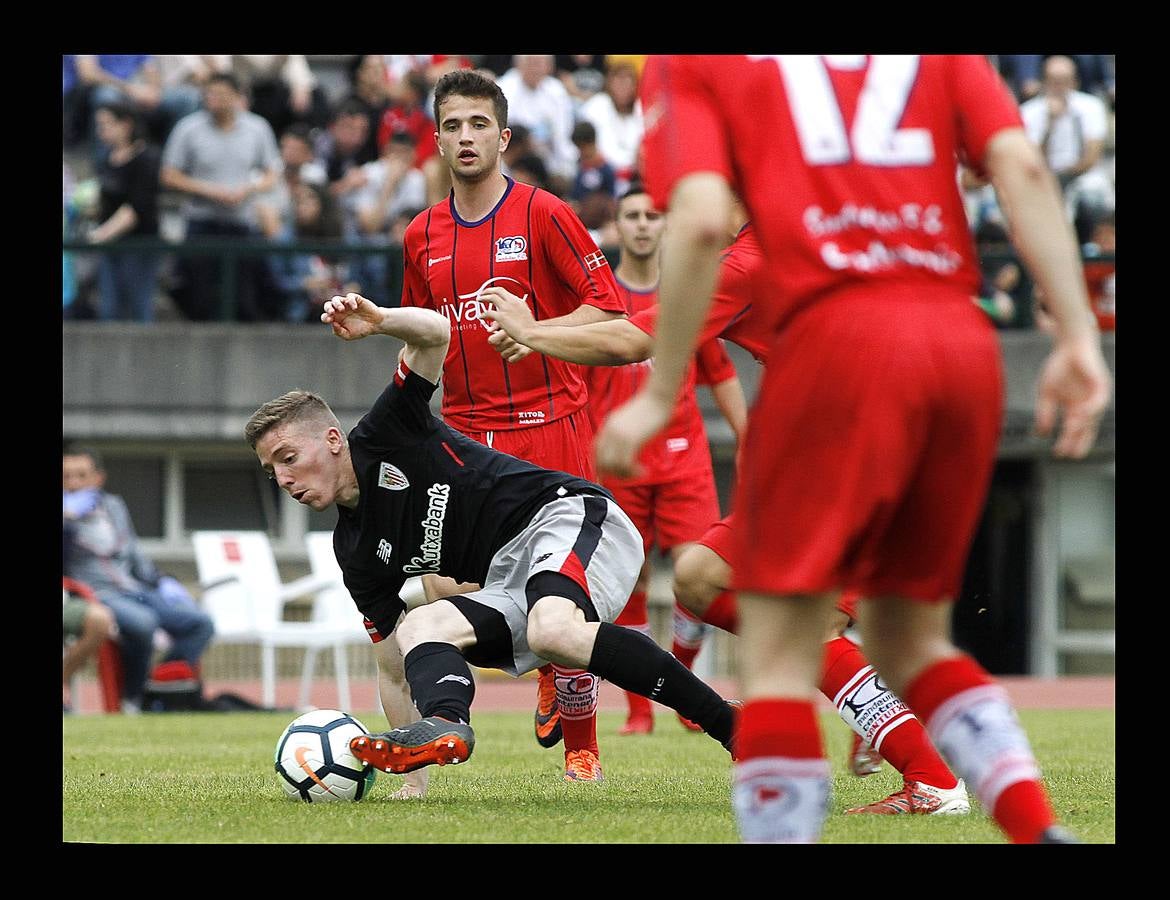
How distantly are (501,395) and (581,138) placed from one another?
32.0ft

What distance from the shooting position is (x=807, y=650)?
3.81 meters

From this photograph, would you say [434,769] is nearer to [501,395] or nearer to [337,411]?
[501,395]

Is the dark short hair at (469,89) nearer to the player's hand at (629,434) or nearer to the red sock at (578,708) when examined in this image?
the red sock at (578,708)

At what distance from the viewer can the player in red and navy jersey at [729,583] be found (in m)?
5.39

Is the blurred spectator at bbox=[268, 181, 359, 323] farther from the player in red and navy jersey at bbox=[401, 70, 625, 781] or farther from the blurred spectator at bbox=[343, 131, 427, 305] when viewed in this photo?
the player in red and navy jersey at bbox=[401, 70, 625, 781]

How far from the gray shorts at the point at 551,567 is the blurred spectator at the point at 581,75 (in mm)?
12698

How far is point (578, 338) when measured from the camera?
17.7 ft

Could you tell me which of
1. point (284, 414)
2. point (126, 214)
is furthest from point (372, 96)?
point (284, 414)

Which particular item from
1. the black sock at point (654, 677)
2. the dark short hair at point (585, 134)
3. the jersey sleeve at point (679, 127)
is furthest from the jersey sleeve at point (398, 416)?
the dark short hair at point (585, 134)

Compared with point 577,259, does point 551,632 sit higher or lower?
lower

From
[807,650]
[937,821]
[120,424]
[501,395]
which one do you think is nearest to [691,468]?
[501,395]

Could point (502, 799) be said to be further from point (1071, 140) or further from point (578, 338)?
point (1071, 140)

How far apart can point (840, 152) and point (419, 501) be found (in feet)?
9.09

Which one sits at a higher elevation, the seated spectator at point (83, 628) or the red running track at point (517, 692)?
the seated spectator at point (83, 628)
